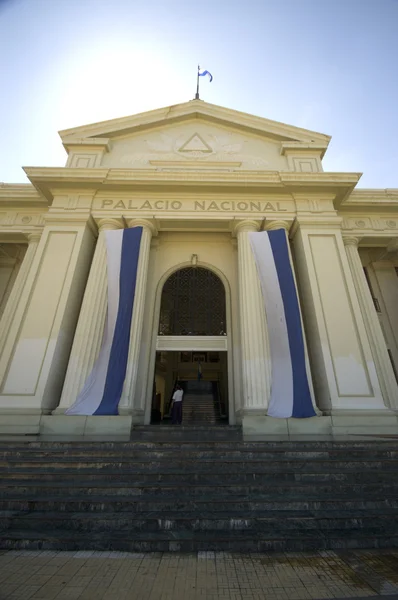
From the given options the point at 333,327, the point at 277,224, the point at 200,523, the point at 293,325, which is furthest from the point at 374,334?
the point at 200,523

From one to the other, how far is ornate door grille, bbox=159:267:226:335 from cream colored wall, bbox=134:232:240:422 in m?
0.34

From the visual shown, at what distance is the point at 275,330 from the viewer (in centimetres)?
834

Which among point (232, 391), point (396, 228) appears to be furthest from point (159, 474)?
point (396, 228)

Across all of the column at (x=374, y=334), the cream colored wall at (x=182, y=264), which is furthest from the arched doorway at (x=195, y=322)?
the column at (x=374, y=334)

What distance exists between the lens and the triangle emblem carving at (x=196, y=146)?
12555 millimetres

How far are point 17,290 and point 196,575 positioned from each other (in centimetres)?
1048

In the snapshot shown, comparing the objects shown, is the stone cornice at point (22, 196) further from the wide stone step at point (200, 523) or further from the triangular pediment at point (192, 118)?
the wide stone step at point (200, 523)

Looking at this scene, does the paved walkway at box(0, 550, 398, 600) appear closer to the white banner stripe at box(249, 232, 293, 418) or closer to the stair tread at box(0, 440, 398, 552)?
the stair tread at box(0, 440, 398, 552)

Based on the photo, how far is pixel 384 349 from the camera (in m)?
9.91

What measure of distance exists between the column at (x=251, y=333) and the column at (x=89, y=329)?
14.0 ft

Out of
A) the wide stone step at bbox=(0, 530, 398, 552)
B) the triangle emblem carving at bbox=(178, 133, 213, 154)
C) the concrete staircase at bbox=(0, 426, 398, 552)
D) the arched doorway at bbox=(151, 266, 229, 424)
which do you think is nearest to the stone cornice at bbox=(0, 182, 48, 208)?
the arched doorway at bbox=(151, 266, 229, 424)

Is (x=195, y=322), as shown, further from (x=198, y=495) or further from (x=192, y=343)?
(x=198, y=495)

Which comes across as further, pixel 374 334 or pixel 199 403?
pixel 199 403

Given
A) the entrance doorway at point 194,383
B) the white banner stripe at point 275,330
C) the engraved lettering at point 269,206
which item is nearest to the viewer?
the white banner stripe at point 275,330
